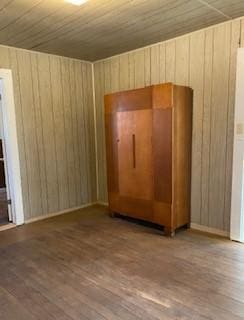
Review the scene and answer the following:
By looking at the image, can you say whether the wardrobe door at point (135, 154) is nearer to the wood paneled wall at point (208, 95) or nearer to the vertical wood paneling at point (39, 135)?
the wood paneled wall at point (208, 95)

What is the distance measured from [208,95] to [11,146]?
247 cm

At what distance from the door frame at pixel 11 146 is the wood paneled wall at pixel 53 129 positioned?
69mm

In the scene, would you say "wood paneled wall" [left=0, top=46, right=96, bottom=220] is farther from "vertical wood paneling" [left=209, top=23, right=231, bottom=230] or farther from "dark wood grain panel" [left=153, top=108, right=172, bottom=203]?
"vertical wood paneling" [left=209, top=23, right=231, bottom=230]

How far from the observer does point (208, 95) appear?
3027 mm

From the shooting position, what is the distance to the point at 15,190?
3541 mm

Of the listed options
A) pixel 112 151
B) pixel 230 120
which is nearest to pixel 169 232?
pixel 112 151

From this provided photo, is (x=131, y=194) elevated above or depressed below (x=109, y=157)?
below

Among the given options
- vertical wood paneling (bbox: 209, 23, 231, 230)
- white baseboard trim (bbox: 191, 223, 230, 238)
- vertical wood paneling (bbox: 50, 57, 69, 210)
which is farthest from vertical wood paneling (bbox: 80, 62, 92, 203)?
vertical wood paneling (bbox: 209, 23, 231, 230)

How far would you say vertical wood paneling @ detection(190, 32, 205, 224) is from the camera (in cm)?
304

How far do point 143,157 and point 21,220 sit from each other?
1851 mm

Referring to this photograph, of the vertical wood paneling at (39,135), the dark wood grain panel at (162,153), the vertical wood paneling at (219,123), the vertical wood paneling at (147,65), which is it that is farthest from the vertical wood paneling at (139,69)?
the vertical wood paneling at (39,135)

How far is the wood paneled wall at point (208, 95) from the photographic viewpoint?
9.41 feet

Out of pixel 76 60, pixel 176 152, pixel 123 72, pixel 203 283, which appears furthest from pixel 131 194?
pixel 76 60

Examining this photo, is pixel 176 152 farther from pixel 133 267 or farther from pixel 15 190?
pixel 15 190
